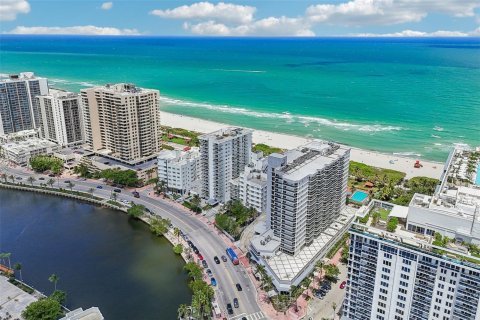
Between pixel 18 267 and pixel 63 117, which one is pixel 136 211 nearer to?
pixel 18 267

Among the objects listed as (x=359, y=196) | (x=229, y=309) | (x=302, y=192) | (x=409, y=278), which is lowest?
(x=229, y=309)

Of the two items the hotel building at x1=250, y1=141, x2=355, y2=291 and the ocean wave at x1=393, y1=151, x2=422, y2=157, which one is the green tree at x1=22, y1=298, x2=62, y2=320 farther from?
the ocean wave at x1=393, y1=151, x2=422, y2=157

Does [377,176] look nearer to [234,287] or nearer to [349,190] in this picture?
[349,190]

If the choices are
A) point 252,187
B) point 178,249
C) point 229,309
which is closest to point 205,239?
point 178,249

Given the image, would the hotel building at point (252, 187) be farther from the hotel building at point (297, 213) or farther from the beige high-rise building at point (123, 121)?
the beige high-rise building at point (123, 121)

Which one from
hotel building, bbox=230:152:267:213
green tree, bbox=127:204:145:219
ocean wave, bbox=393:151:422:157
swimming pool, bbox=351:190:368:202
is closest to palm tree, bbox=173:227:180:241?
green tree, bbox=127:204:145:219

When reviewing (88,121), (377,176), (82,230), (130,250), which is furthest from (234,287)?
(88,121)
